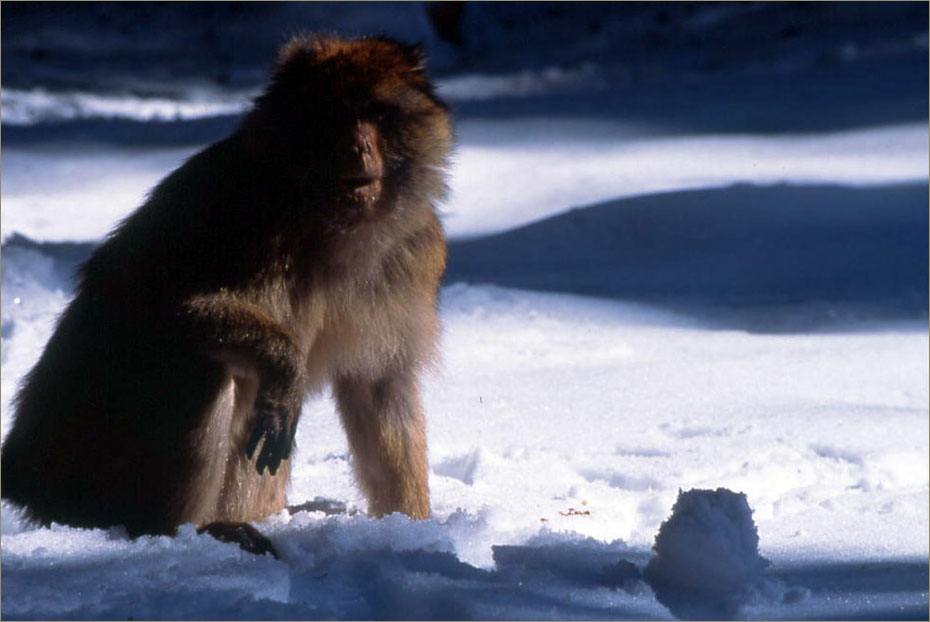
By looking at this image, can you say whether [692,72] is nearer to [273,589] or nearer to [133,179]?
[133,179]

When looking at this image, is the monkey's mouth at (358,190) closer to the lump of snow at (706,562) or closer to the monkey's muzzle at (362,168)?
the monkey's muzzle at (362,168)

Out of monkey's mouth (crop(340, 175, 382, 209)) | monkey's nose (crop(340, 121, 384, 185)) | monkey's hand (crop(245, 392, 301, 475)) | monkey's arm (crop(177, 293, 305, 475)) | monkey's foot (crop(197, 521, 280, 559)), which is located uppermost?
monkey's nose (crop(340, 121, 384, 185))

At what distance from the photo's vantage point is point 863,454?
12.4 ft

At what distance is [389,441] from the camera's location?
Answer: 3.35 m

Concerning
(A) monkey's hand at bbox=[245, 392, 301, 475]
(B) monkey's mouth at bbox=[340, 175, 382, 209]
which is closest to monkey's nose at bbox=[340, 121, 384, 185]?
(B) monkey's mouth at bbox=[340, 175, 382, 209]

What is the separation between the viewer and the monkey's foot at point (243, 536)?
2709mm

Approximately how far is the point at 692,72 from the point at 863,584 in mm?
8665

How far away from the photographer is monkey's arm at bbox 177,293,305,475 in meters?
2.77

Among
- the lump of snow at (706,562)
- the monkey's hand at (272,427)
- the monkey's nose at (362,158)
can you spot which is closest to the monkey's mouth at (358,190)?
the monkey's nose at (362,158)

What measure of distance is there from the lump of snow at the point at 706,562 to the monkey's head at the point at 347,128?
3.03ft

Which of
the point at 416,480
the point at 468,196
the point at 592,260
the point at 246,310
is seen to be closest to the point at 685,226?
the point at 592,260

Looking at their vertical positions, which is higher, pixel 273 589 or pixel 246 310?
pixel 246 310

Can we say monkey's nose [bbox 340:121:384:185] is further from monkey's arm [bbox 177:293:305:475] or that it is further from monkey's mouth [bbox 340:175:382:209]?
monkey's arm [bbox 177:293:305:475]

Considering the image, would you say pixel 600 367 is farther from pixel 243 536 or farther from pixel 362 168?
pixel 243 536
